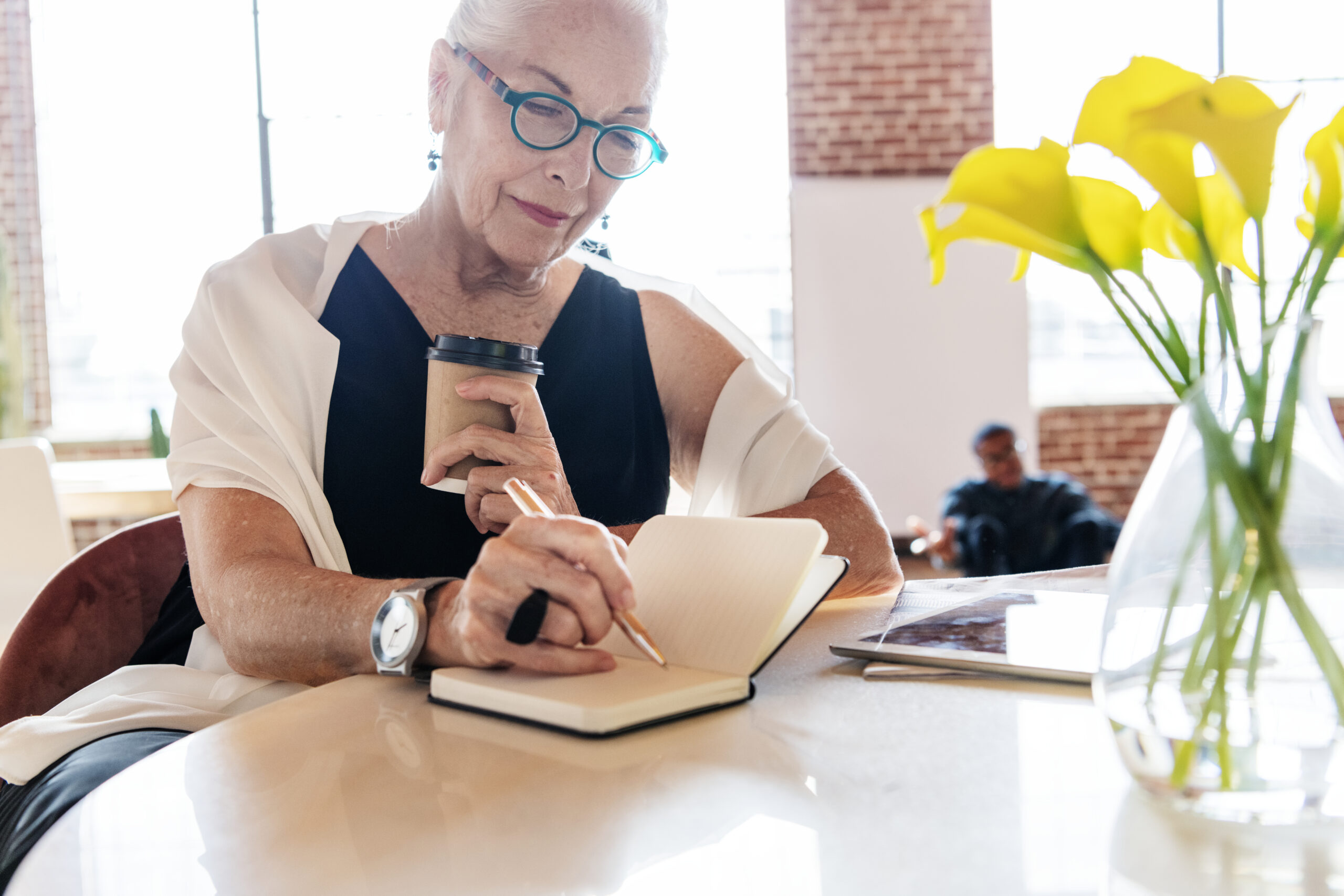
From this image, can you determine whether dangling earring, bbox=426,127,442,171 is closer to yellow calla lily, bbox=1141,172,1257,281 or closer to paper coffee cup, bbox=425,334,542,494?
paper coffee cup, bbox=425,334,542,494

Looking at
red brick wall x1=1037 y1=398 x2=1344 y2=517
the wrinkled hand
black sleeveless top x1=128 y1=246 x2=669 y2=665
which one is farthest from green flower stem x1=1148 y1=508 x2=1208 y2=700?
red brick wall x1=1037 y1=398 x2=1344 y2=517

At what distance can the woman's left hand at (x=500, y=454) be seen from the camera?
1.07m

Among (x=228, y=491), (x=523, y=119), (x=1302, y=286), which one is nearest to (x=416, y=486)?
(x=228, y=491)

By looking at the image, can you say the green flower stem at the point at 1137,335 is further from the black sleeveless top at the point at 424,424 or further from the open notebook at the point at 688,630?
the black sleeveless top at the point at 424,424

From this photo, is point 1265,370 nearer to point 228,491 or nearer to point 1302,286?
point 1302,286

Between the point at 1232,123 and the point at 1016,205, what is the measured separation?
9cm

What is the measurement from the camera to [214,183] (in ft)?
20.0

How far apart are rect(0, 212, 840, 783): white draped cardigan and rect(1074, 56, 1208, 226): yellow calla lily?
899 millimetres

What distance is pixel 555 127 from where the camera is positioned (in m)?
1.33

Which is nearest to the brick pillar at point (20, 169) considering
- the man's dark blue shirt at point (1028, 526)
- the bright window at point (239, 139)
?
the bright window at point (239, 139)

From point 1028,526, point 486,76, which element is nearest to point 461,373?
point 486,76

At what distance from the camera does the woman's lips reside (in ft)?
4.47

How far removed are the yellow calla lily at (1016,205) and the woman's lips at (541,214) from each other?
939 millimetres

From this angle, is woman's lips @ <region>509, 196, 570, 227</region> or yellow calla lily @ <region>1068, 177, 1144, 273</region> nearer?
yellow calla lily @ <region>1068, 177, 1144, 273</region>
